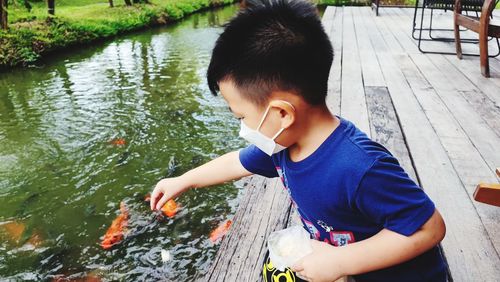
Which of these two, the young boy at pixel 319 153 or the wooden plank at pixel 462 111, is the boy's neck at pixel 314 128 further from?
the wooden plank at pixel 462 111

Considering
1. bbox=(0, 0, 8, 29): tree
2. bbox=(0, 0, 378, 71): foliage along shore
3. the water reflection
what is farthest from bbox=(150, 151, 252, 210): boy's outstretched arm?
bbox=(0, 0, 8, 29): tree

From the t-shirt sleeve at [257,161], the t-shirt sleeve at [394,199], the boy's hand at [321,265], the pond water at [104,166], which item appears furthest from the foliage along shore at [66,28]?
the t-shirt sleeve at [394,199]

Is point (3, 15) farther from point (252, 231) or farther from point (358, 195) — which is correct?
point (358, 195)

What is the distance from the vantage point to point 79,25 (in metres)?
11.3

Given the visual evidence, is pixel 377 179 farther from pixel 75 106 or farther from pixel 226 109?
pixel 75 106

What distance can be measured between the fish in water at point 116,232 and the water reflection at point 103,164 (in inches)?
→ 2.2

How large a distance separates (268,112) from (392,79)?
3.40 meters

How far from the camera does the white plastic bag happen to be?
1042mm

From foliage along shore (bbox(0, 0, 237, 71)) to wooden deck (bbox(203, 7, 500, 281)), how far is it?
6.95m

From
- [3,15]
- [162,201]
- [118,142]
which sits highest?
[3,15]

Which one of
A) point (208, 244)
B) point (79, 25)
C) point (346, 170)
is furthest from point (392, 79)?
point (79, 25)

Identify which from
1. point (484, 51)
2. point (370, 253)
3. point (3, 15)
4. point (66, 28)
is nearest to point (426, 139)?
point (370, 253)

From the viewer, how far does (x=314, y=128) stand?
1.04 meters

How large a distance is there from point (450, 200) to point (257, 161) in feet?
3.68
